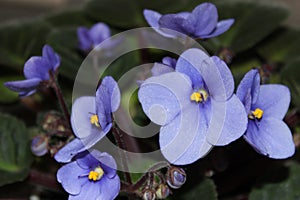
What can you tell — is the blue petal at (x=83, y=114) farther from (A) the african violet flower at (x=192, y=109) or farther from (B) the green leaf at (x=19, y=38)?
(B) the green leaf at (x=19, y=38)

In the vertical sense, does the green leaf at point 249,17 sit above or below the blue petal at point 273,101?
below

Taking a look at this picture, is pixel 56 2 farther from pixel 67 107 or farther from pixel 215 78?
pixel 215 78

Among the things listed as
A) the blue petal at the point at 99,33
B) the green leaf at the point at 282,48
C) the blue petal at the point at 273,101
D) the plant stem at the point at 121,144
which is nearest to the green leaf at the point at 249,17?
the green leaf at the point at 282,48

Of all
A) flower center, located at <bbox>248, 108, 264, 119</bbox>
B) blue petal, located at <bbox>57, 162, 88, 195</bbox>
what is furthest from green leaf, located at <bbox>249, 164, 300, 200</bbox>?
blue petal, located at <bbox>57, 162, 88, 195</bbox>

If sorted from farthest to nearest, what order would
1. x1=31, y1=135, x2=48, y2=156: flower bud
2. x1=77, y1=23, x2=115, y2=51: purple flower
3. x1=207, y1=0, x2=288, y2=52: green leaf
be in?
x1=207, y1=0, x2=288, y2=52: green leaf, x1=77, y1=23, x2=115, y2=51: purple flower, x1=31, y1=135, x2=48, y2=156: flower bud

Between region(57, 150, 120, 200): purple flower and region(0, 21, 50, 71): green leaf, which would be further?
region(0, 21, 50, 71): green leaf

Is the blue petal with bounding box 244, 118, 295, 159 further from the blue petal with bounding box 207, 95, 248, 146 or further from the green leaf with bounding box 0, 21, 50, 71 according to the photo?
the green leaf with bounding box 0, 21, 50, 71
